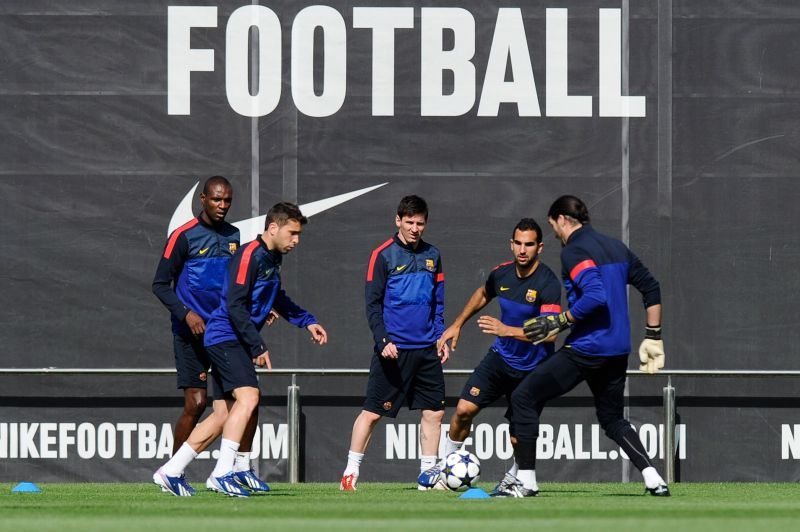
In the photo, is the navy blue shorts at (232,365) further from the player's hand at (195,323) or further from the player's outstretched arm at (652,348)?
the player's outstretched arm at (652,348)

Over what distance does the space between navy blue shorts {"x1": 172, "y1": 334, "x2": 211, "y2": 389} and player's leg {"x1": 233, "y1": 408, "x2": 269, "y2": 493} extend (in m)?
0.52

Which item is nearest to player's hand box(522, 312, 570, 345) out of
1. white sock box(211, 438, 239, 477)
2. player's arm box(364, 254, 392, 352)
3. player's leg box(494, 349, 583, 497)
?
player's leg box(494, 349, 583, 497)

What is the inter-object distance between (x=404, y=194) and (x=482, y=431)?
6.00ft

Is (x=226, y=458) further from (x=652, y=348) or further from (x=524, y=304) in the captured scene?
(x=652, y=348)

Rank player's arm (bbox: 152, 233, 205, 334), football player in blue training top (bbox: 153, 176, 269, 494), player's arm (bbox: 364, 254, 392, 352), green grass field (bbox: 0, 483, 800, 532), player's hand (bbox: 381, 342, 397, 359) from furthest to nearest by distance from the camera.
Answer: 1. player's arm (bbox: 364, 254, 392, 352)
2. player's hand (bbox: 381, 342, 397, 359)
3. football player in blue training top (bbox: 153, 176, 269, 494)
4. player's arm (bbox: 152, 233, 205, 334)
5. green grass field (bbox: 0, 483, 800, 532)

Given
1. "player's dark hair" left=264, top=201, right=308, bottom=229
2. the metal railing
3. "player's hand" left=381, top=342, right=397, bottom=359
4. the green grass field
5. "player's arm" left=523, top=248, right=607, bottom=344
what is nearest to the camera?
the green grass field

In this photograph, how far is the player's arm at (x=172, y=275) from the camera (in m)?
9.20

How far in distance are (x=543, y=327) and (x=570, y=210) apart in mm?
684

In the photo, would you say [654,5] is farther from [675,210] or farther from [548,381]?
[548,381]

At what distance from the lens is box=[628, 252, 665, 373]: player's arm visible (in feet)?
28.6

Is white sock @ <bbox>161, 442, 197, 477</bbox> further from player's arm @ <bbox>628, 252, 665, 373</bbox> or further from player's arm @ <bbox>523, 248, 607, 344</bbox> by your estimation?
player's arm @ <bbox>628, 252, 665, 373</bbox>

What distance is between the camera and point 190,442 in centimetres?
878

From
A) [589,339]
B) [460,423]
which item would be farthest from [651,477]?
[460,423]

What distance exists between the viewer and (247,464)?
931 centimetres
